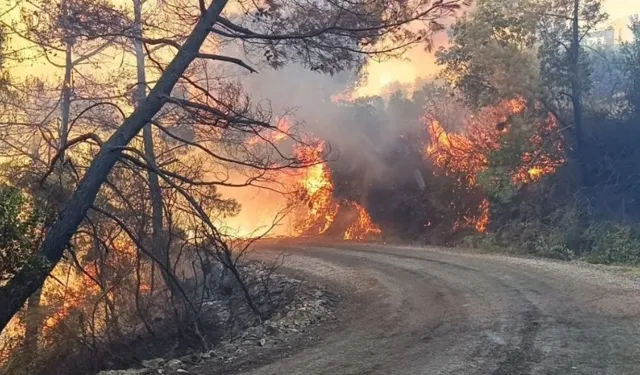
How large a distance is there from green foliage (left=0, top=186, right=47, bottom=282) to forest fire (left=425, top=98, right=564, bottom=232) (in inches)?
713

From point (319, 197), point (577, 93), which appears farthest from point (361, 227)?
point (577, 93)

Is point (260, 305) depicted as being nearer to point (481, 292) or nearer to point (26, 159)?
point (481, 292)

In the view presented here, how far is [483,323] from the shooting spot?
9070 mm

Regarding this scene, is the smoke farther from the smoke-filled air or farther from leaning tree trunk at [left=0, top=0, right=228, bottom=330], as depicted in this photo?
leaning tree trunk at [left=0, top=0, right=228, bottom=330]

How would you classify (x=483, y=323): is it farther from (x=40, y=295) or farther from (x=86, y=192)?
(x=40, y=295)

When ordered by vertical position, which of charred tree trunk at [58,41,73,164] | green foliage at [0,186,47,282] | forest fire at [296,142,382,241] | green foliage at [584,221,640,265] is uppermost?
charred tree trunk at [58,41,73,164]

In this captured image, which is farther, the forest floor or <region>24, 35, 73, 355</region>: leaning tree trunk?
<region>24, 35, 73, 355</region>: leaning tree trunk

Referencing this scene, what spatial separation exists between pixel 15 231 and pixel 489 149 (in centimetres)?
1970

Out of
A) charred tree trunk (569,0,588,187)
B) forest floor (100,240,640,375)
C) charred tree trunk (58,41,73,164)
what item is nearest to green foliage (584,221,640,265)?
charred tree trunk (569,0,588,187)

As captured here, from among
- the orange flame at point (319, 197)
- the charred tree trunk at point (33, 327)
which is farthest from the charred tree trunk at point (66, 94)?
the orange flame at point (319, 197)

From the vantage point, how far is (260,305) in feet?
45.8

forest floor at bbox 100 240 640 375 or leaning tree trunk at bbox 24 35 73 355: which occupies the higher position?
leaning tree trunk at bbox 24 35 73 355

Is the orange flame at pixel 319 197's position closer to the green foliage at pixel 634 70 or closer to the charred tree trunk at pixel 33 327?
the green foliage at pixel 634 70

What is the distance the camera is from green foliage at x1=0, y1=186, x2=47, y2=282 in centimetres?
771
